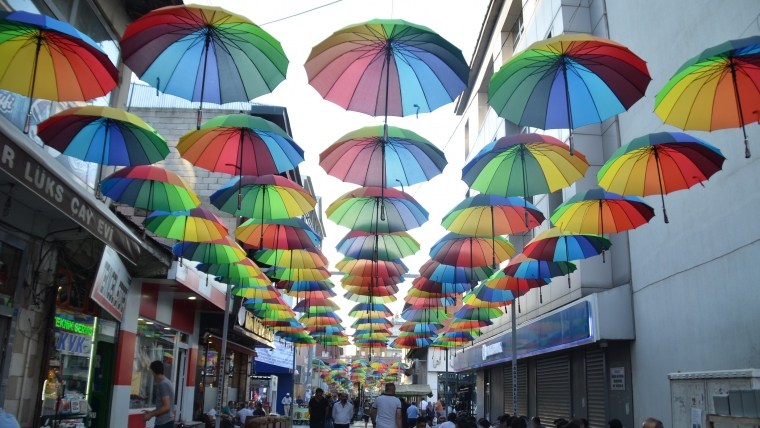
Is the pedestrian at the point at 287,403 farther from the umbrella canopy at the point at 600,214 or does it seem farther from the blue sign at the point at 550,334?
the umbrella canopy at the point at 600,214

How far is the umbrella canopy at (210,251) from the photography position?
1259 centimetres

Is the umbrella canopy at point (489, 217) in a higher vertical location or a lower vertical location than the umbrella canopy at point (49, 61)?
lower

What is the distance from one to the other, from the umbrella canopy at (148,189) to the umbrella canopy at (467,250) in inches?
202

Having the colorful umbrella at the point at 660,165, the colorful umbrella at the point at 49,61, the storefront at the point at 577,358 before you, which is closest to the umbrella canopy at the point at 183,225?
the colorful umbrella at the point at 49,61

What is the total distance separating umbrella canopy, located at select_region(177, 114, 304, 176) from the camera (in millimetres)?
9008

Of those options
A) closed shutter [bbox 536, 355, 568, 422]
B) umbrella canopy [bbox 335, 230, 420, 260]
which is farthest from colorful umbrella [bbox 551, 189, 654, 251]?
closed shutter [bbox 536, 355, 568, 422]

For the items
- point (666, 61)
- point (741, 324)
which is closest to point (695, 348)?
point (741, 324)

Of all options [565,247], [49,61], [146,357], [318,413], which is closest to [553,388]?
[318,413]

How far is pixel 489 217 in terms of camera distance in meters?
11.2

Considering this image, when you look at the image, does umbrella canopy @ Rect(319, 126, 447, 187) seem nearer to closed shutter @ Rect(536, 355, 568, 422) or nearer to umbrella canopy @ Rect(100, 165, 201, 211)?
umbrella canopy @ Rect(100, 165, 201, 211)

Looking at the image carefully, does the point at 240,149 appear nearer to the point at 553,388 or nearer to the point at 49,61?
the point at 49,61

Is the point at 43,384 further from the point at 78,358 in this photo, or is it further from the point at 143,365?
the point at 143,365

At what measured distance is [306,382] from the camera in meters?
59.4

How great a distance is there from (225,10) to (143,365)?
35.7 feet
